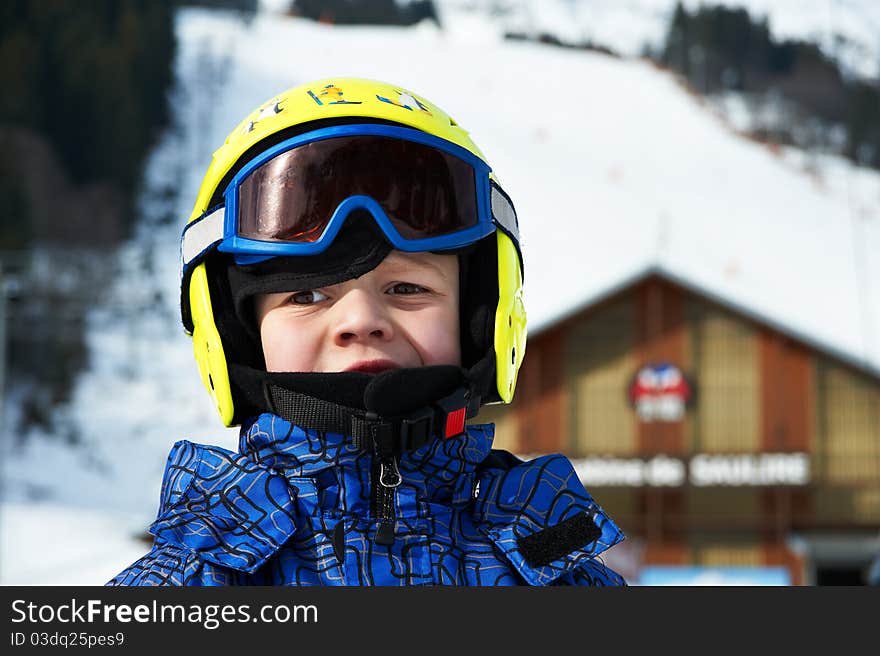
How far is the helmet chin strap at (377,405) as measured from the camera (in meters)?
2.12

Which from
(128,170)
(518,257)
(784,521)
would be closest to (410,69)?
(128,170)

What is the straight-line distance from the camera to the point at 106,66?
57.7 meters

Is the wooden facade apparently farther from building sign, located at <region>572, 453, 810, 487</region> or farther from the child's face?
the child's face

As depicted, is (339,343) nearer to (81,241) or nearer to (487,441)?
(487,441)

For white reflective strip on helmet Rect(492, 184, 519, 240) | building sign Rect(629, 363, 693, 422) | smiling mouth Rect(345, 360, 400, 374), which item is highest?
building sign Rect(629, 363, 693, 422)

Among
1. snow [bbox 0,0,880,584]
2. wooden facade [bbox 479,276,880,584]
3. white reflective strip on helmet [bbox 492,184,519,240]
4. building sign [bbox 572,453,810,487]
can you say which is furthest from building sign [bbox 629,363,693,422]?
white reflective strip on helmet [bbox 492,184,519,240]

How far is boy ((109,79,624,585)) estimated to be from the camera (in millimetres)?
2080

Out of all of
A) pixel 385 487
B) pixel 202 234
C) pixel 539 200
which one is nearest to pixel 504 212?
pixel 202 234

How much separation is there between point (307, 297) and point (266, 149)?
1.12ft

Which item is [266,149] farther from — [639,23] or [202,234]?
[639,23]

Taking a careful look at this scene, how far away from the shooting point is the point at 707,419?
26.4 meters

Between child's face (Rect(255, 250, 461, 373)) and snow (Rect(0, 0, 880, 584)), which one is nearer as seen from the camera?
child's face (Rect(255, 250, 461, 373))

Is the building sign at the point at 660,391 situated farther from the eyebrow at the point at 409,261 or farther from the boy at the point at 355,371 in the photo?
the eyebrow at the point at 409,261

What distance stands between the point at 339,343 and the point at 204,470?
1.04 ft
